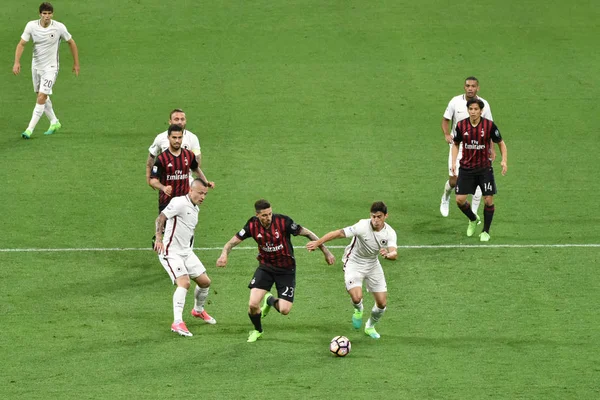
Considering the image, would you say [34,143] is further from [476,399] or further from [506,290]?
[476,399]

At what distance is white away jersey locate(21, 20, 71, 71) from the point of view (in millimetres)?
23094

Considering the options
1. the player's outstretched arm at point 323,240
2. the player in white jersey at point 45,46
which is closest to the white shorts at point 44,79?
the player in white jersey at point 45,46

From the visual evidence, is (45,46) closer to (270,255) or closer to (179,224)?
(179,224)

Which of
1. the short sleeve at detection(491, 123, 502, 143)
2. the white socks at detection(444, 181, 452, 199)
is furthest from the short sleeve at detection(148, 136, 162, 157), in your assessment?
the white socks at detection(444, 181, 452, 199)

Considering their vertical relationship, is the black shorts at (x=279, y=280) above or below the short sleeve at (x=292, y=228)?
below

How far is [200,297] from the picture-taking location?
1580 cm

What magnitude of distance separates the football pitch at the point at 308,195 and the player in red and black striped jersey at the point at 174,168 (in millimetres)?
1543

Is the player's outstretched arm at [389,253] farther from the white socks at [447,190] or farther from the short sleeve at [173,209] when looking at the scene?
the white socks at [447,190]

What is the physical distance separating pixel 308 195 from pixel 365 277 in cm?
608

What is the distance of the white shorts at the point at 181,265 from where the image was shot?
612 inches

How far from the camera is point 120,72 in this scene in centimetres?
2788

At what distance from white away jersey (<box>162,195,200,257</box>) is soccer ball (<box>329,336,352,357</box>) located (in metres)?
2.40

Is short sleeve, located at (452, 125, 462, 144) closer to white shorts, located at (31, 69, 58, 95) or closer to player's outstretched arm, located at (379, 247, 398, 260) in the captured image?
player's outstretched arm, located at (379, 247, 398, 260)

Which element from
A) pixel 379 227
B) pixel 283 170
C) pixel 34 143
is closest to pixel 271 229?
pixel 379 227
